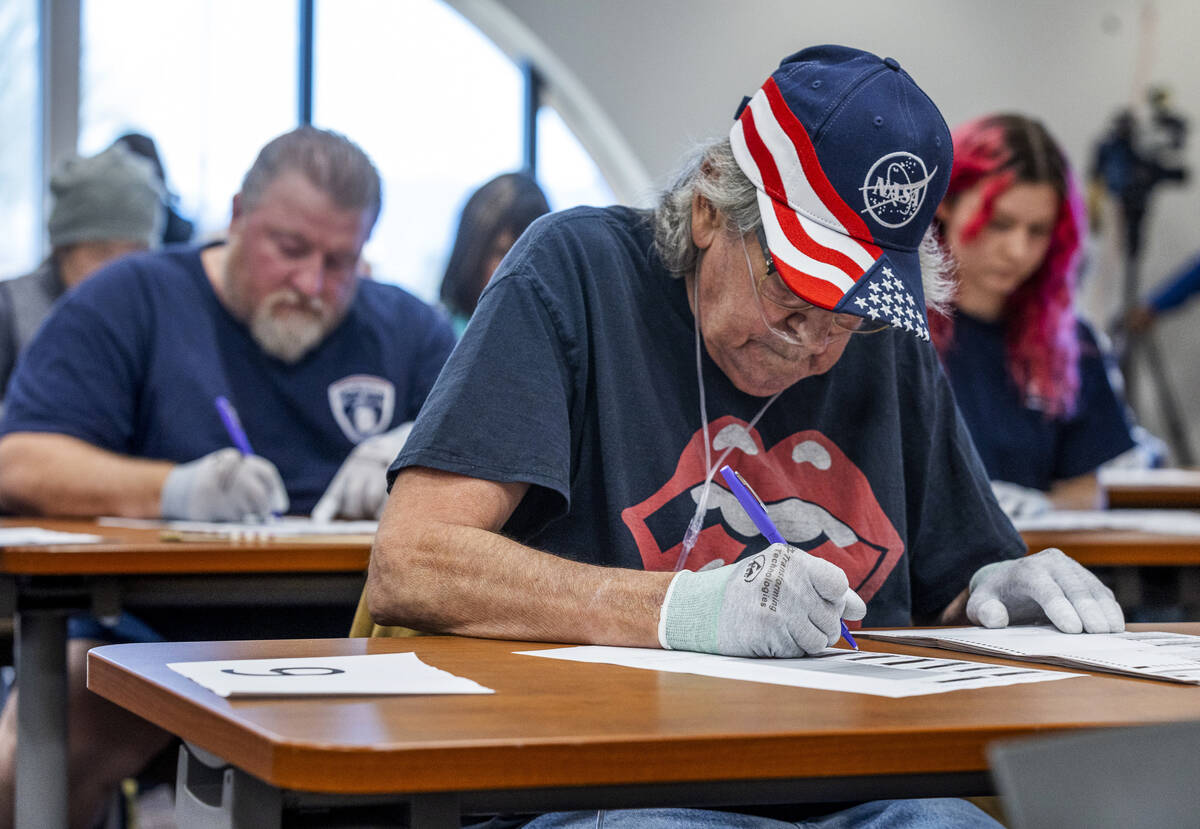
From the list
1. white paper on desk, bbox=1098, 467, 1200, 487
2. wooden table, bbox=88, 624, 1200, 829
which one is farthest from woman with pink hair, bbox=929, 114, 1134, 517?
wooden table, bbox=88, 624, 1200, 829

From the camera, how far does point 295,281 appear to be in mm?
2176

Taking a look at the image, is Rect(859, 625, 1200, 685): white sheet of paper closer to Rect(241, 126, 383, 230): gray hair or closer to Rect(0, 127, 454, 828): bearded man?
Rect(0, 127, 454, 828): bearded man

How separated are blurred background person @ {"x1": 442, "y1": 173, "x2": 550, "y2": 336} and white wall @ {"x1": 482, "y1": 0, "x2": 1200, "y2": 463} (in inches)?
113

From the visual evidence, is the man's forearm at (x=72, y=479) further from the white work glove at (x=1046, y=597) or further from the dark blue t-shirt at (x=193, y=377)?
the white work glove at (x=1046, y=597)

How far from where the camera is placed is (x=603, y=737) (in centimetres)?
59

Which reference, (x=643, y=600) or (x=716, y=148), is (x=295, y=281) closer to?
(x=716, y=148)

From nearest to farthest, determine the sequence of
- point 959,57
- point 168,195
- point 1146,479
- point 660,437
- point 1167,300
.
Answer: point 660,437 < point 1146,479 < point 168,195 < point 1167,300 < point 959,57

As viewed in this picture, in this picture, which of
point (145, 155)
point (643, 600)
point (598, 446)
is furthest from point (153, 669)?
point (145, 155)

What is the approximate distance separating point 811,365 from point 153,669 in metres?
0.70

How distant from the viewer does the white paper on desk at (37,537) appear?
54.1 inches

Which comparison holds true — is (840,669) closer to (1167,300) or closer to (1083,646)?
(1083,646)

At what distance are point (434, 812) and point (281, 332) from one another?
1.64 m

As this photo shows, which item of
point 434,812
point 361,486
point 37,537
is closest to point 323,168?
point 361,486

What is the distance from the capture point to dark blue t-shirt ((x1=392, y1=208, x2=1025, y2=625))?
1080 millimetres
